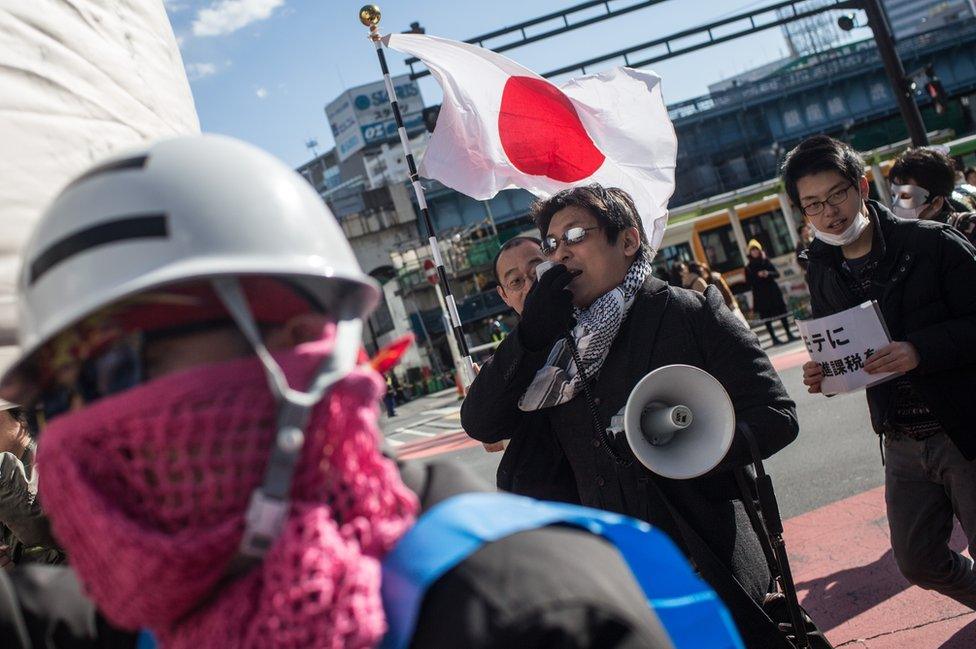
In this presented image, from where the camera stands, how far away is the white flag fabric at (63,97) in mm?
1440

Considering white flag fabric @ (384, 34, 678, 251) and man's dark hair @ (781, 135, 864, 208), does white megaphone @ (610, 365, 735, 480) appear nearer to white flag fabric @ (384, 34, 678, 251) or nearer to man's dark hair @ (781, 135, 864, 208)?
man's dark hair @ (781, 135, 864, 208)

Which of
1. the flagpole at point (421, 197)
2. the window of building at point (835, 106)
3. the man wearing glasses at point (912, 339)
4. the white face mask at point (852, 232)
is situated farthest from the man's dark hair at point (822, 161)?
the window of building at point (835, 106)

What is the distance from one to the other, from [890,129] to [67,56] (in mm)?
52255

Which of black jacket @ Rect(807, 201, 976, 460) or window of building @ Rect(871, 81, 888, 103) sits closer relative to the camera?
black jacket @ Rect(807, 201, 976, 460)

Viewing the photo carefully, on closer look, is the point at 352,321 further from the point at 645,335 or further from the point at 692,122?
the point at 692,122

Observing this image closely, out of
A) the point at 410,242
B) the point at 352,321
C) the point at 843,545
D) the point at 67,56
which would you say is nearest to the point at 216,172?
the point at 352,321

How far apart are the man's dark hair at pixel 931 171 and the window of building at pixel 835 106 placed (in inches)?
1899

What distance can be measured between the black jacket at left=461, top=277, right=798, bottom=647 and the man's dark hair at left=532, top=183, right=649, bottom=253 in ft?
0.82

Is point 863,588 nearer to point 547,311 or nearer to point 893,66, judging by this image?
point 547,311

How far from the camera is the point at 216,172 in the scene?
112 centimetres

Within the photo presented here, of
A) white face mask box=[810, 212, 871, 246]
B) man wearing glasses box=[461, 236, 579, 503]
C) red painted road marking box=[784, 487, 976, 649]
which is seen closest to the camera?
man wearing glasses box=[461, 236, 579, 503]

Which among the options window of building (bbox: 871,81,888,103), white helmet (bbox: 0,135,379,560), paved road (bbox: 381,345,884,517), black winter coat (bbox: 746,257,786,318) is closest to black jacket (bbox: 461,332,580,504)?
white helmet (bbox: 0,135,379,560)

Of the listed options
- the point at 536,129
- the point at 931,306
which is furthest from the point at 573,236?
the point at 536,129

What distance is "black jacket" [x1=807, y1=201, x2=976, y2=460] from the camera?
276cm
